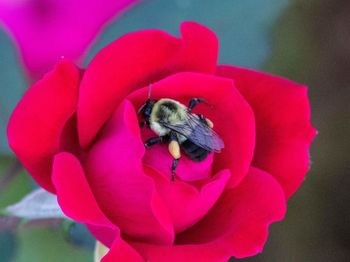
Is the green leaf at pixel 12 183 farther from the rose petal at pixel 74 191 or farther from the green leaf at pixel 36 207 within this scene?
the rose petal at pixel 74 191

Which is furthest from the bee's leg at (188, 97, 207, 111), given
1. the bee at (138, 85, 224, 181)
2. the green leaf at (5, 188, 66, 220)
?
the green leaf at (5, 188, 66, 220)

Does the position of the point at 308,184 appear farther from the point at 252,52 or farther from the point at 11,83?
the point at 11,83

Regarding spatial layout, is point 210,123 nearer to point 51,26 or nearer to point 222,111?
point 222,111

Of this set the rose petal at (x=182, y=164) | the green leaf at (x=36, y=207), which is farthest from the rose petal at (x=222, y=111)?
the green leaf at (x=36, y=207)

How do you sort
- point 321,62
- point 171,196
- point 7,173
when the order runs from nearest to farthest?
point 171,196 < point 7,173 < point 321,62

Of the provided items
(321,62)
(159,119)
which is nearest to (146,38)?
(159,119)

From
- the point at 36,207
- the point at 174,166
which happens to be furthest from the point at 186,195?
the point at 36,207
